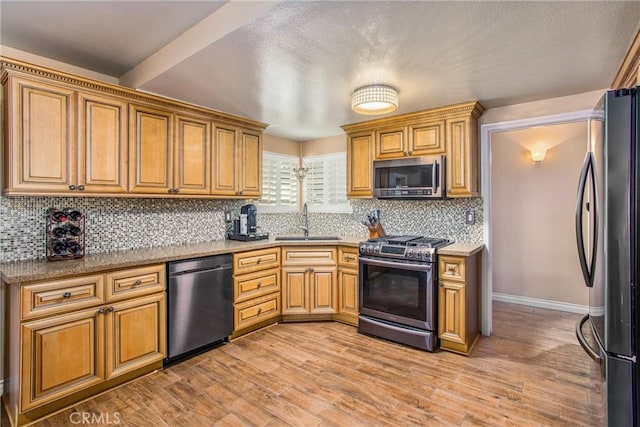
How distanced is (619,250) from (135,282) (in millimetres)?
2835

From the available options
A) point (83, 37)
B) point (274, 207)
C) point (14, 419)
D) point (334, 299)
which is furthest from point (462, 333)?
point (83, 37)

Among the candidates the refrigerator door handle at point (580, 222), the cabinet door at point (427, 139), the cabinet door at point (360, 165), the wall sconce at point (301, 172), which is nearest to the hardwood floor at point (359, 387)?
the refrigerator door handle at point (580, 222)

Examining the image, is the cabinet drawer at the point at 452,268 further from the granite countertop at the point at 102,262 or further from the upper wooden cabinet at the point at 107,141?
the upper wooden cabinet at the point at 107,141

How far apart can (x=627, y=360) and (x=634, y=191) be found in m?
0.74

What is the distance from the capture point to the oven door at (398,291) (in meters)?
2.89

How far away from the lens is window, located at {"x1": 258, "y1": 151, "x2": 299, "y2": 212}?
13.9 feet

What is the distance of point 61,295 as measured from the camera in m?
2.02

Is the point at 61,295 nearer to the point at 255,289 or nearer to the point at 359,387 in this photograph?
the point at 255,289

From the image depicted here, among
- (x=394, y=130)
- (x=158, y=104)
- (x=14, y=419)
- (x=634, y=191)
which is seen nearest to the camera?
(x=634, y=191)

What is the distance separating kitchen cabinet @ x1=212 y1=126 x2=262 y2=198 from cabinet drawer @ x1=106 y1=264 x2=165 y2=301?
1.04m

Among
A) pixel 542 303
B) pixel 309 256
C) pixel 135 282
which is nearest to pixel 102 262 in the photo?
pixel 135 282

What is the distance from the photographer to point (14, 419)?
6.31ft

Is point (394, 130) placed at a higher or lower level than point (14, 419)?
higher

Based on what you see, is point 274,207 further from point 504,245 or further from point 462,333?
point 504,245
